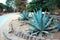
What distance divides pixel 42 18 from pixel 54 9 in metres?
1.44

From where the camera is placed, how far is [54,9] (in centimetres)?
559

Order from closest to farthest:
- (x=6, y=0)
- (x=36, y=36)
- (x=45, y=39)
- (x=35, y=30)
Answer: (x=45, y=39) < (x=36, y=36) < (x=35, y=30) < (x=6, y=0)

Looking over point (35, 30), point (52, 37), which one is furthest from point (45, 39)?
point (35, 30)

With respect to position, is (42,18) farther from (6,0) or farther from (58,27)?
(6,0)

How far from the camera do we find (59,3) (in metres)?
5.36

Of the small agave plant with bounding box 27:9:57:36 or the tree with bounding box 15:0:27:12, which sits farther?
the tree with bounding box 15:0:27:12

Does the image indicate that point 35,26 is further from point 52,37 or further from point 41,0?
point 41,0

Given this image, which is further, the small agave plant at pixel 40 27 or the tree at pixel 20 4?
the tree at pixel 20 4

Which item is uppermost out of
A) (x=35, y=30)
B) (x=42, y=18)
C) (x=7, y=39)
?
(x=42, y=18)

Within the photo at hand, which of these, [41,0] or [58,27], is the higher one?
[41,0]

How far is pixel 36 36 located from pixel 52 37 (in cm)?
46

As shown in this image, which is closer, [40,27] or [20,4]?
[40,27]

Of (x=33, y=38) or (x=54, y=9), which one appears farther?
(x=54, y=9)

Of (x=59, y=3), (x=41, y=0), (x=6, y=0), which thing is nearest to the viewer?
(x=59, y=3)
